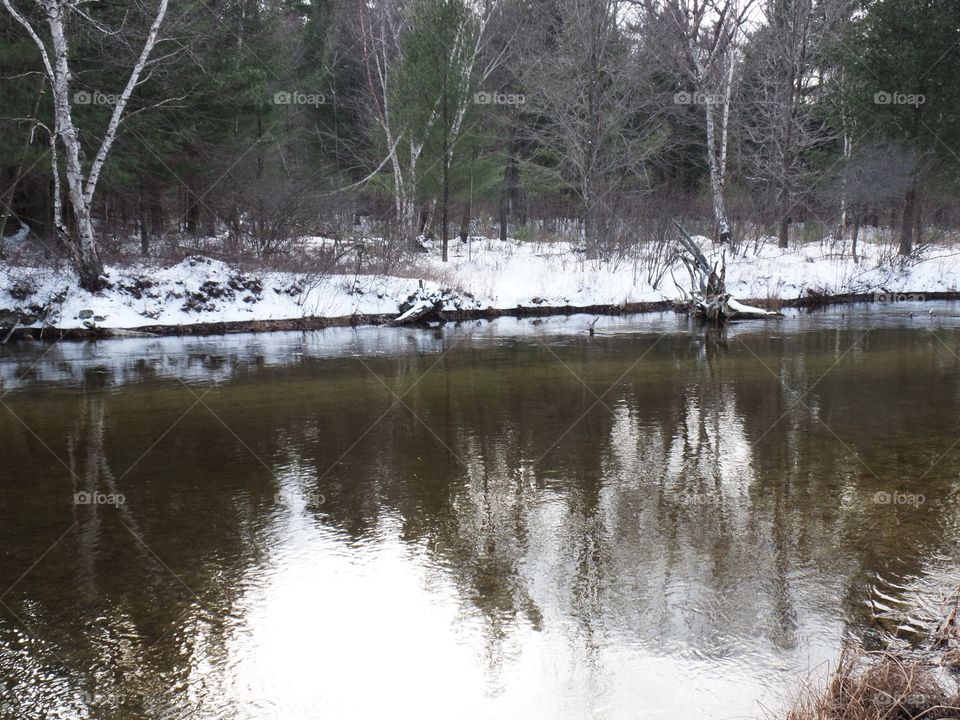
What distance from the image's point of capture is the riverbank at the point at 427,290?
65.2ft

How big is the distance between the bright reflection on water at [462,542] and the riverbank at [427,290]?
722 cm

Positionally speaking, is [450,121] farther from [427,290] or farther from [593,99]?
[427,290]

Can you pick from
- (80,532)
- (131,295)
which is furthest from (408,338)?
(80,532)

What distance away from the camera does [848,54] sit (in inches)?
1104

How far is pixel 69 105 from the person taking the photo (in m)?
19.5

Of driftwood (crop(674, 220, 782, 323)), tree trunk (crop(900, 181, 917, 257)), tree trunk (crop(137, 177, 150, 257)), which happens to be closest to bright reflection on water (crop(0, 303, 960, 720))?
driftwood (crop(674, 220, 782, 323))

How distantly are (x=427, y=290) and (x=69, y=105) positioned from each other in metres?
9.20

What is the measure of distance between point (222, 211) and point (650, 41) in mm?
17499

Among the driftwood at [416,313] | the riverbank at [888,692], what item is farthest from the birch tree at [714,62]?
the riverbank at [888,692]

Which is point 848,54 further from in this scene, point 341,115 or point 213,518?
point 213,518

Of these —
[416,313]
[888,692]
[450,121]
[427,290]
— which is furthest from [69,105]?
[888,692]

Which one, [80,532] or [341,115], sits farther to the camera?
[341,115]

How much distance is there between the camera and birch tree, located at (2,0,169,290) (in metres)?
17.8

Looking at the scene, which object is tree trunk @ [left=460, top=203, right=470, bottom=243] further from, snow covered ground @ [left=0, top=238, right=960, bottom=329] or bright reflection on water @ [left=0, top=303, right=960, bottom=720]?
bright reflection on water @ [left=0, top=303, right=960, bottom=720]
